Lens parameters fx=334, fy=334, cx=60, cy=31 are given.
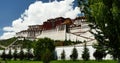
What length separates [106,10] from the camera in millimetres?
18844

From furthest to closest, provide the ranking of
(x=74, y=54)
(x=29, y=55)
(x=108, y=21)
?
(x=29, y=55), (x=74, y=54), (x=108, y=21)

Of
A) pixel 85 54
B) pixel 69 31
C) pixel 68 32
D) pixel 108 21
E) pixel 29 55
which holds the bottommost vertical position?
pixel 85 54

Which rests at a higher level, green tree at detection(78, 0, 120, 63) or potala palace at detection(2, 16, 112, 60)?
potala palace at detection(2, 16, 112, 60)

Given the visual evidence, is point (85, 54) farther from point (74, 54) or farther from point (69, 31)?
point (69, 31)

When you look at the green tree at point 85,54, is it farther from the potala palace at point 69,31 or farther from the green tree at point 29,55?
the potala palace at point 69,31

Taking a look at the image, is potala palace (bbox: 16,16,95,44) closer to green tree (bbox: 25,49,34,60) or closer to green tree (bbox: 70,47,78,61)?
green tree (bbox: 25,49,34,60)

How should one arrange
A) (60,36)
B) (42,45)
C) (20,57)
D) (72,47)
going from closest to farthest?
1. (72,47)
2. (42,45)
3. (20,57)
4. (60,36)

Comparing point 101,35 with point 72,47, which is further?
point 72,47

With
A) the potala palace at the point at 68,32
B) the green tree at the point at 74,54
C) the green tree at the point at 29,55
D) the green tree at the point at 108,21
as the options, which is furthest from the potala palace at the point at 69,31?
the green tree at the point at 108,21

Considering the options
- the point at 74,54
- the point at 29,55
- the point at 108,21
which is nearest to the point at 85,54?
the point at 74,54

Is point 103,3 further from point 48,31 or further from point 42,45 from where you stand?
point 48,31

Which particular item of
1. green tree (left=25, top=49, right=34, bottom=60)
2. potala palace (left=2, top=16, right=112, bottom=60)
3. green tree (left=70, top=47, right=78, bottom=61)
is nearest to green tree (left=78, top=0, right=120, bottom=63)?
green tree (left=70, top=47, right=78, bottom=61)

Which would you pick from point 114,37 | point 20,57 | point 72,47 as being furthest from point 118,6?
point 20,57

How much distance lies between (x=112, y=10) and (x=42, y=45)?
58231 mm
